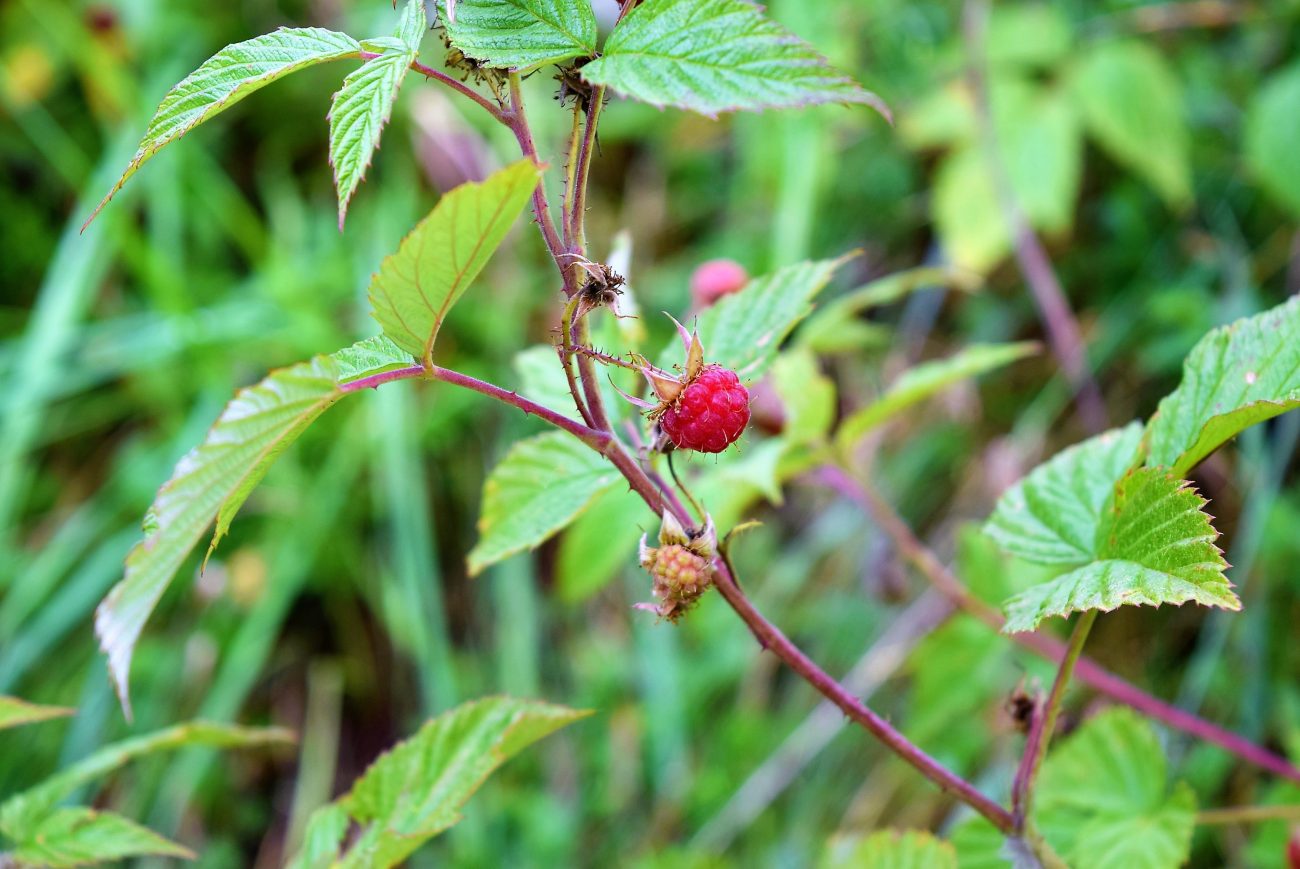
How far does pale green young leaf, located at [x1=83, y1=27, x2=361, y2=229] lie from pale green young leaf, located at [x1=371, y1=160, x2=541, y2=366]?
0.30 feet

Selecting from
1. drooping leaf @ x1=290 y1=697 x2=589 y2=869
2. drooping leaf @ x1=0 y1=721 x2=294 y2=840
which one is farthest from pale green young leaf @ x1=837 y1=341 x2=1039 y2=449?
drooping leaf @ x1=0 y1=721 x2=294 y2=840

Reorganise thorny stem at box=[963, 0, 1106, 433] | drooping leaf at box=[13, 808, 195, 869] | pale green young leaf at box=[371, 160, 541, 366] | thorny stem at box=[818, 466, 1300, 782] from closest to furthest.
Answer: pale green young leaf at box=[371, 160, 541, 366] < drooping leaf at box=[13, 808, 195, 869] < thorny stem at box=[818, 466, 1300, 782] < thorny stem at box=[963, 0, 1106, 433]

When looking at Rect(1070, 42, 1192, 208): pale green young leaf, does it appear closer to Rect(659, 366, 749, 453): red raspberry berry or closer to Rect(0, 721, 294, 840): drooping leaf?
Rect(659, 366, 749, 453): red raspberry berry

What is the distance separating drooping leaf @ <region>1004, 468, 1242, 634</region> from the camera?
476 millimetres

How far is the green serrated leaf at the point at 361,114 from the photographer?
45cm

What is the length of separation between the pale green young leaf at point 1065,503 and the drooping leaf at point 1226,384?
27mm

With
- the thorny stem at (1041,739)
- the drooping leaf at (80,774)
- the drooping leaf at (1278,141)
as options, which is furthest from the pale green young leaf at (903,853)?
the drooping leaf at (1278,141)

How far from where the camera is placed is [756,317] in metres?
0.69

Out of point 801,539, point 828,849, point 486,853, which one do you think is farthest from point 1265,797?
point 486,853

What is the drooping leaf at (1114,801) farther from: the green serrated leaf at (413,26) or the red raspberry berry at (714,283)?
the green serrated leaf at (413,26)

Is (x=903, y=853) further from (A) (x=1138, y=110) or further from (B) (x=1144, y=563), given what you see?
(A) (x=1138, y=110)

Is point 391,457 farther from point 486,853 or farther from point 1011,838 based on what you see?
point 1011,838

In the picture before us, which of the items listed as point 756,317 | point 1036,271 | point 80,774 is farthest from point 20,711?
point 1036,271

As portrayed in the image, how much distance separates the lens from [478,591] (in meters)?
1.82
